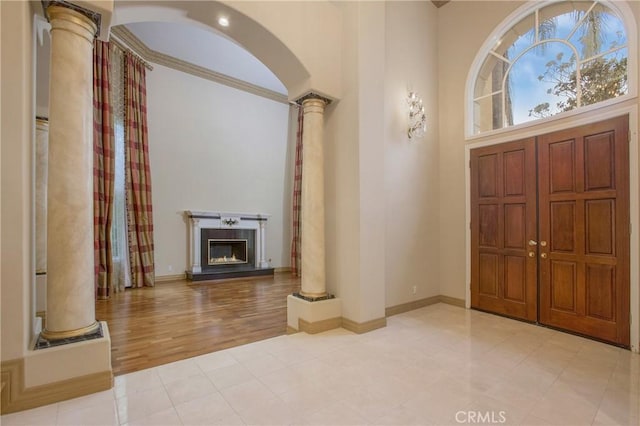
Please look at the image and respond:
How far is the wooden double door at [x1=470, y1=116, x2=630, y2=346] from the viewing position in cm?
317

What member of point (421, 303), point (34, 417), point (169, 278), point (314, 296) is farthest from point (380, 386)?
point (169, 278)

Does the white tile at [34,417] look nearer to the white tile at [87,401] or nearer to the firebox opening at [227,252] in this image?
the white tile at [87,401]

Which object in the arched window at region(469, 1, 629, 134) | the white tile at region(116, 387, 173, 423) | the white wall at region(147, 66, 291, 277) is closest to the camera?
the white tile at region(116, 387, 173, 423)

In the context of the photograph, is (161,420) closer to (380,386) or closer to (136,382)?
(136,382)

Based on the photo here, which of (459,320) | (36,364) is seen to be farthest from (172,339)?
(459,320)

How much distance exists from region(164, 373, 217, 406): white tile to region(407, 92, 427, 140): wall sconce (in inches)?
151

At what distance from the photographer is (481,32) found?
175 inches

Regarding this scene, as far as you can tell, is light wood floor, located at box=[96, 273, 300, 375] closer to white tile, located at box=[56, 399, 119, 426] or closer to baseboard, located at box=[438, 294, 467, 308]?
white tile, located at box=[56, 399, 119, 426]

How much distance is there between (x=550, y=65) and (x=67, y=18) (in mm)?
4950

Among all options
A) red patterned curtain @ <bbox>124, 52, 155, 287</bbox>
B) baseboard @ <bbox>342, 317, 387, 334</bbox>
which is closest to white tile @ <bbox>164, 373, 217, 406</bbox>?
baseboard @ <bbox>342, 317, 387, 334</bbox>

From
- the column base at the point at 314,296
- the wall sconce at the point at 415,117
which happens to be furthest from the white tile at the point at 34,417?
the wall sconce at the point at 415,117

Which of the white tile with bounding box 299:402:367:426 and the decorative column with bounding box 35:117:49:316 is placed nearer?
the white tile with bounding box 299:402:367:426

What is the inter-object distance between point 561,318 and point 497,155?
6.94 feet

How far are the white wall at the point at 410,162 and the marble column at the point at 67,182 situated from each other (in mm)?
3237
